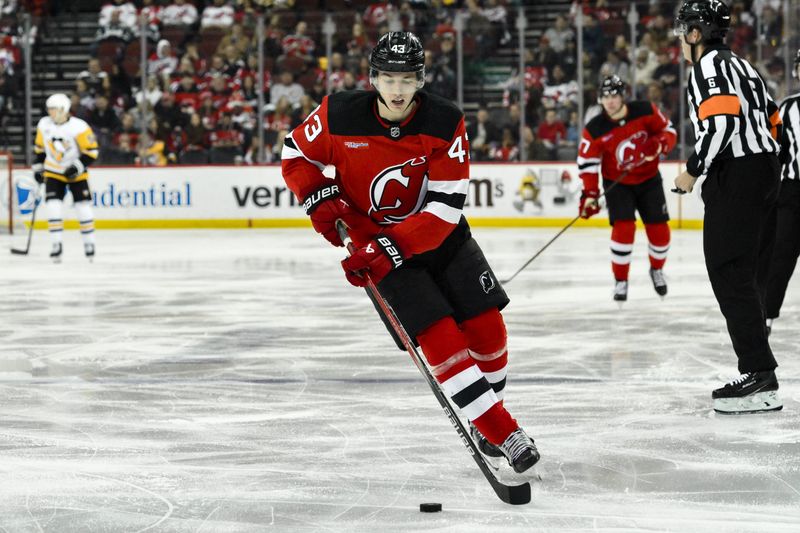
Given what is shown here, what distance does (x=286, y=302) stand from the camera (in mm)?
7559

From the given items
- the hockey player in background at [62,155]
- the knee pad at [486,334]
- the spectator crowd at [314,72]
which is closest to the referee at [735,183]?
the knee pad at [486,334]

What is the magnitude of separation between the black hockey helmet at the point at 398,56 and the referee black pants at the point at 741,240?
136cm

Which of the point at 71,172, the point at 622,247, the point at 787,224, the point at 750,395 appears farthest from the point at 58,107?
the point at 750,395

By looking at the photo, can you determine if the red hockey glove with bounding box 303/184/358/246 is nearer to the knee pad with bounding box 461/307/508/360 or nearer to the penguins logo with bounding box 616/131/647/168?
the knee pad with bounding box 461/307/508/360

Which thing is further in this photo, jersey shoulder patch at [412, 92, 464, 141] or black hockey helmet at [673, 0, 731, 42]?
black hockey helmet at [673, 0, 731, 42]

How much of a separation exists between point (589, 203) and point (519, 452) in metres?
4.28

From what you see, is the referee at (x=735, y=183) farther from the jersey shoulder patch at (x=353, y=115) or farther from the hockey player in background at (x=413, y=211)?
the jersey shoulder patch at (x=353, y=115)

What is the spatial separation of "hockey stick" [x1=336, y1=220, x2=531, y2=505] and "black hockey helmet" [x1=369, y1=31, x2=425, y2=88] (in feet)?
1.43

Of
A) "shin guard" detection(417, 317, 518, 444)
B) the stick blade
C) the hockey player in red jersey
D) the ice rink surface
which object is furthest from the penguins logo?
the stick blade

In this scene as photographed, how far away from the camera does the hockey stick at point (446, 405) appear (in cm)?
303

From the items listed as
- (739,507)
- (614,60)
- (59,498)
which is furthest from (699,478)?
(614,60)

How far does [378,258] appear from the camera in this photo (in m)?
3.18

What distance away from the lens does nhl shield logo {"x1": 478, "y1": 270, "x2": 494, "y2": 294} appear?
3348 mm

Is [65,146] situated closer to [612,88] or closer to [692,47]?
[612,88]
